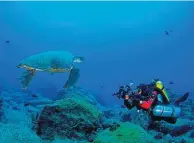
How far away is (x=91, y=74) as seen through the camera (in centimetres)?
6725

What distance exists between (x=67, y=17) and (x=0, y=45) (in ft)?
63.9

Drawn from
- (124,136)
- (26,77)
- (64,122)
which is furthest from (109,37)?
(124,136)

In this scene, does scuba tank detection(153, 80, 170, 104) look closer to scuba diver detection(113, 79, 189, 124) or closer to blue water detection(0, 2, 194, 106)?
scuba diver detection(113, 79, 189, 124)

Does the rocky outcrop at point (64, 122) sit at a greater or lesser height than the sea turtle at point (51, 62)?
lesser

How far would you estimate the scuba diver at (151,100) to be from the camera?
171 inches

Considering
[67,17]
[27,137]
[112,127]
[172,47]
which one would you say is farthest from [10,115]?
[67,17]

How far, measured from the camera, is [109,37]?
63250 millimetres

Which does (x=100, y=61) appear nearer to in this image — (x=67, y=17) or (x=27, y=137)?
(x=67, y=17)

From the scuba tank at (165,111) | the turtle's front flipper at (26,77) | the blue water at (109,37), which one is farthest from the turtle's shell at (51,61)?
the blue water at (109,37)

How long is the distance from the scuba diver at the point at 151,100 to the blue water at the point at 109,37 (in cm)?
3935

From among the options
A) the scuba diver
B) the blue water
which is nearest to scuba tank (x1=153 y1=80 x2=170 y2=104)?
the scuba diver

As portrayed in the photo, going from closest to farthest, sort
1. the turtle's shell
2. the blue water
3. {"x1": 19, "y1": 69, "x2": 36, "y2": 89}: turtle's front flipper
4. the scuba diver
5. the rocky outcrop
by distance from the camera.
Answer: the scuba diver → the rocky outcrop → the turtle's shell → {"x1": 19, "y1": 69, "x2": 36, "y2": 89}: turtle's front flipper → the blue water

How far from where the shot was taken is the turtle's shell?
5535 mm

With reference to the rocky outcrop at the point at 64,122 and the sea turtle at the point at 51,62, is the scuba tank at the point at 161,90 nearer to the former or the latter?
the rocky outcrop at the point at 64,122
